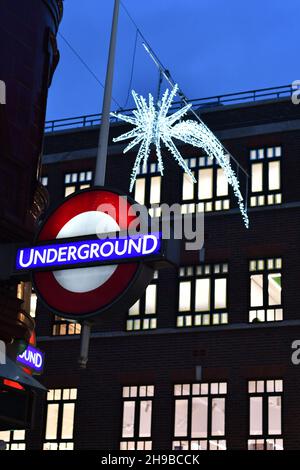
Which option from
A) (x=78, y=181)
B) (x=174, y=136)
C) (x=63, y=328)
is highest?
(x=174, y=136)

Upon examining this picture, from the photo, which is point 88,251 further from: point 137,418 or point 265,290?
point 137,418

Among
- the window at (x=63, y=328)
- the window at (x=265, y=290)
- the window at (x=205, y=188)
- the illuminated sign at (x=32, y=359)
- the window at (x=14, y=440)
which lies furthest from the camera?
the window at (x=63, y=328)

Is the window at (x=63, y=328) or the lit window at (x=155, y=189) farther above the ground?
the lit window at (x=155, y=189)

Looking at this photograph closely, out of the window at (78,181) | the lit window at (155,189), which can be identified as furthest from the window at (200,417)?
the window at (78,181)

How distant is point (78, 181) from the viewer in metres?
31.6

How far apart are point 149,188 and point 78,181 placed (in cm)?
290

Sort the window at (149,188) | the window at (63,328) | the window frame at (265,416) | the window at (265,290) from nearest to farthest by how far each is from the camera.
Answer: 1. the window frame at (265,416)
2. the window at (265,290)
3. the window at (63,328)
4. the window at (149,188)

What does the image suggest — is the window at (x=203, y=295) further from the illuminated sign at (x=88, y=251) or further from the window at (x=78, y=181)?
the illuminated sign at (x=88, y=251)

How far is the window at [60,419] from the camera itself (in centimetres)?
2847

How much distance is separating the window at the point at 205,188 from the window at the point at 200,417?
236 inches

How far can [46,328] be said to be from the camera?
30297 mm

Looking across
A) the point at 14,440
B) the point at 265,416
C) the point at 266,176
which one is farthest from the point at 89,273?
the point at 14,440
